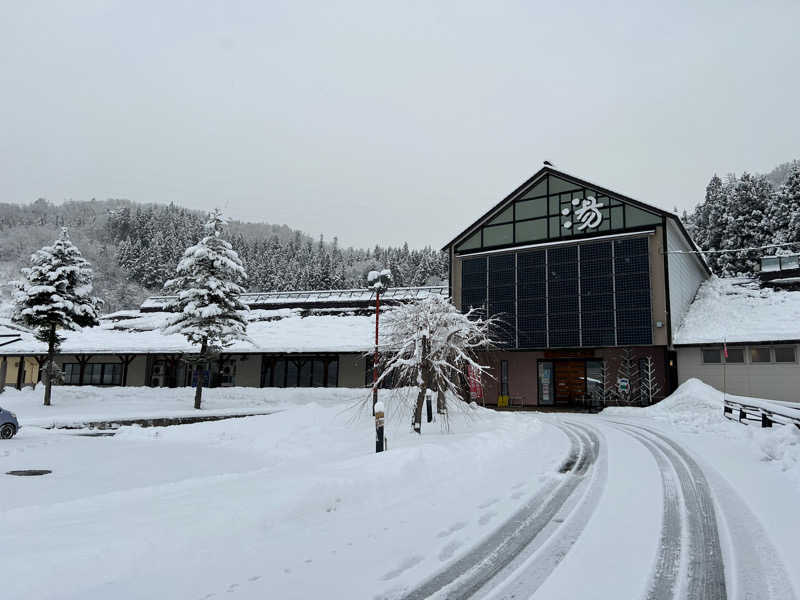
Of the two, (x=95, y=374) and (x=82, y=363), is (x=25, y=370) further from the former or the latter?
(x=82, y=363)

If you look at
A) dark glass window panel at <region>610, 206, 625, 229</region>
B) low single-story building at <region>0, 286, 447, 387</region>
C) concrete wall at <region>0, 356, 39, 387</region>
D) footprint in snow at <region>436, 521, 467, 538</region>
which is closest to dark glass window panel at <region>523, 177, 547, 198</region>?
dark glass window panel at <region>610, 206, 625, 229</region>

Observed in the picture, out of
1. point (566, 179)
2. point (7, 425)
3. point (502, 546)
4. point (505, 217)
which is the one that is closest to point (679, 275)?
point (566, 179)

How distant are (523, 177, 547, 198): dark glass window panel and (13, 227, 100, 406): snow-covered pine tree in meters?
26.7

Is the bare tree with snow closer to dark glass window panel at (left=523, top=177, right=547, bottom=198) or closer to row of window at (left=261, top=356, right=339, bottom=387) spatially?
dark glass window panel at (left=523, top=177, right=547, bottom=198)

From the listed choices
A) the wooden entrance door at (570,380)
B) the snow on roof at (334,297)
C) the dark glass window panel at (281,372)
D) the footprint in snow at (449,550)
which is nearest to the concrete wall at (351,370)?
the dark glass window panel at (281,372)

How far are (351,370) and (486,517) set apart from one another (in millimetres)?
30789

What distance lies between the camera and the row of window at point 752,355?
27.5 meters

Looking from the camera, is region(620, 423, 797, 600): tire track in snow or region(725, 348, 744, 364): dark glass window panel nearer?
region(620, 423, 797, 600): tire track in snow

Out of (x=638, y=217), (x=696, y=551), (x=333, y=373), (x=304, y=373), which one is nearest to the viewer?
(x=696, y=551)

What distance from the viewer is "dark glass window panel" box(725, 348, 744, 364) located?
93.8 ft

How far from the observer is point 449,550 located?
5.75 metres

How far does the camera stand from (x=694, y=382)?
2708 cm

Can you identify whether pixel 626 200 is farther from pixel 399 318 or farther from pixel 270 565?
pixel 270 565

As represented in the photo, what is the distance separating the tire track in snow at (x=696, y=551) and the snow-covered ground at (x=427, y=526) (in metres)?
0.02
